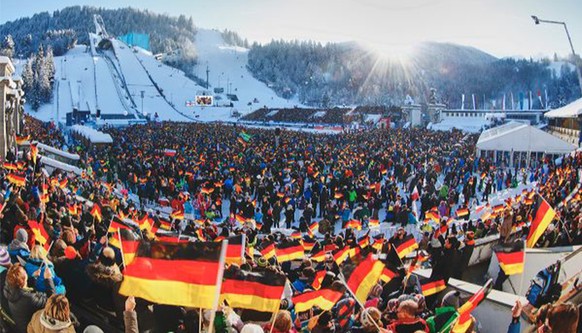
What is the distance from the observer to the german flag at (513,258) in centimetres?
530

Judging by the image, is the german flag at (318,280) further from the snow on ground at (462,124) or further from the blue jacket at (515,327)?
the snow on ground at (462,124)

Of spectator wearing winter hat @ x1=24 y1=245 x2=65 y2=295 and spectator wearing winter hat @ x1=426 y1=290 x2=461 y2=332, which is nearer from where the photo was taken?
spectator wearing winter hat @ x1=426 y1=290 x2=461 y2=332

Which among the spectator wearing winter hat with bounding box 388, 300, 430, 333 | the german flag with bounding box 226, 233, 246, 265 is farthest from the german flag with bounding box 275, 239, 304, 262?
the spectator wearing winter hat with bounding box 388, 300, 430, 333

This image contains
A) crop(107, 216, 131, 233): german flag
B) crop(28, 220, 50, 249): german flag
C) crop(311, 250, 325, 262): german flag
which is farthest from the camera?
crop(311, 250, 325, 262): german flag

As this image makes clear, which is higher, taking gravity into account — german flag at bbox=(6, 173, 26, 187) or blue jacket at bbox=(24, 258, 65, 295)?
blue jacket at bbox=(24, 258, 65, 295)

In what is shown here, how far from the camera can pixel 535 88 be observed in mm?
130250

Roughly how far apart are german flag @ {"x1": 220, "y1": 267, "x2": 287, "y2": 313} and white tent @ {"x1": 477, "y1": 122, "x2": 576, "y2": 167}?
25187 mm

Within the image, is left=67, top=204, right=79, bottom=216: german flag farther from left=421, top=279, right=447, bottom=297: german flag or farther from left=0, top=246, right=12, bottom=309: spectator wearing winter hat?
left=421, top=279, right=447, bottom=297: german flag

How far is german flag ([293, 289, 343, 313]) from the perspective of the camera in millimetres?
5227

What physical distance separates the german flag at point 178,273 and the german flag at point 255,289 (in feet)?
2.64

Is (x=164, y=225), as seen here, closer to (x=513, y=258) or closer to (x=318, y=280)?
(x=318, y=280)

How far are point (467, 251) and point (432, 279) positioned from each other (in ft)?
→ 6.71

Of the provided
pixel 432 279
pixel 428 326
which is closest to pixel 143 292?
pixel 428 326

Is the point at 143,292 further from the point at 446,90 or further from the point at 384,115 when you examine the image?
the point at 446,90
